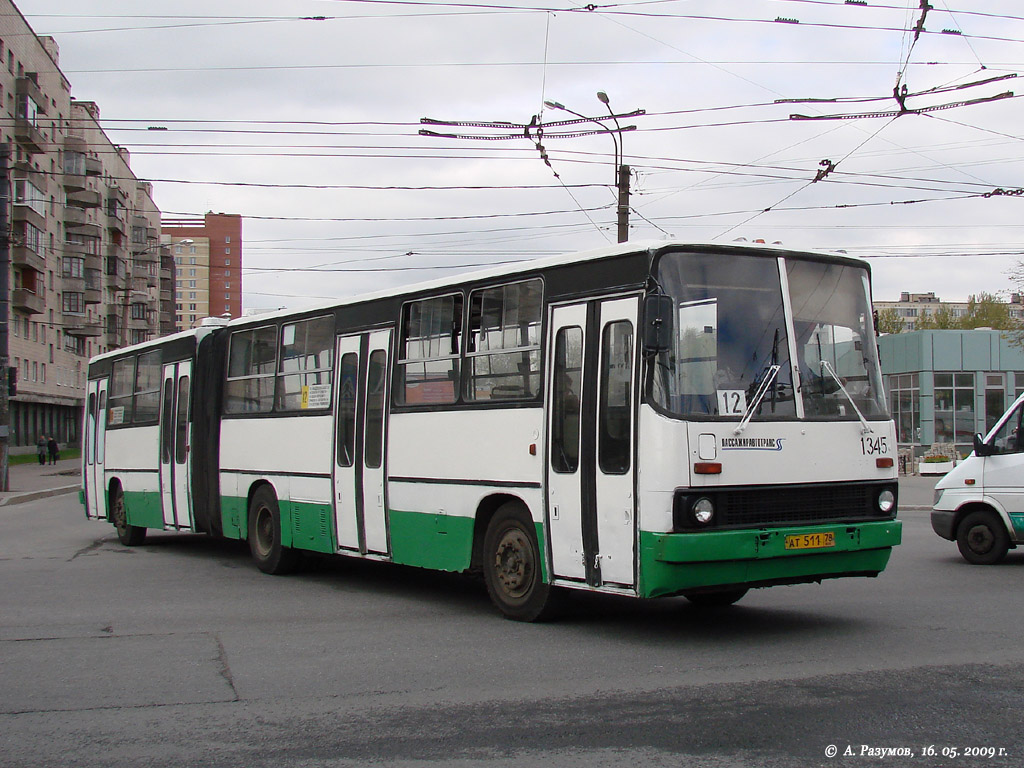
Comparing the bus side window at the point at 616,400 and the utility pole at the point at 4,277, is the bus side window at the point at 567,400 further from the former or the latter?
the utility pole at the point at 4,277

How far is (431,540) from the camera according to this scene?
35.9 ft

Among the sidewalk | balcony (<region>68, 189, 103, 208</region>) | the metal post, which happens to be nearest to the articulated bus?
the metal post

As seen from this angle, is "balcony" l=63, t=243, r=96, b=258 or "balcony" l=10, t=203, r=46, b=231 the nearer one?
"balcony" l=10, t=203, r=46, b=231

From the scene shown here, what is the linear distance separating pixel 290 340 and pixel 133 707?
7305 mm

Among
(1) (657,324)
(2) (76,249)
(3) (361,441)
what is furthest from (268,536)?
(2) (76,249)

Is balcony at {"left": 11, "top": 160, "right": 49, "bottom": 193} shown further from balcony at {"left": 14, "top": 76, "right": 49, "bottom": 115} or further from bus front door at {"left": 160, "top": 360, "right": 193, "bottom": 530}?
bus front door at {"left": 160, "top": 360, "right": 193, "bottom": 530}

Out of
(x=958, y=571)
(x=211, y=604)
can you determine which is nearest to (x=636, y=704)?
(x=211, y=604)

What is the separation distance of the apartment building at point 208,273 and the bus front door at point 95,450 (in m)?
163

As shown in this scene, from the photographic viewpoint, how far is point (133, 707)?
22.8 ft

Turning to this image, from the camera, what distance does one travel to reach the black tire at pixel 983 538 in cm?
1416

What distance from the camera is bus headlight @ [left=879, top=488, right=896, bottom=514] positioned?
9.41 m

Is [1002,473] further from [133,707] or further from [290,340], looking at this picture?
[133,707]

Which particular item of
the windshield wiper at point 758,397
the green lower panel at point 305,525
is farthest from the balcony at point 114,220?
the windshield wiper at point 758,397

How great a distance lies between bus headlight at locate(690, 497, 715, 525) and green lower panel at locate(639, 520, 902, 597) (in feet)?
0.32
